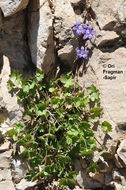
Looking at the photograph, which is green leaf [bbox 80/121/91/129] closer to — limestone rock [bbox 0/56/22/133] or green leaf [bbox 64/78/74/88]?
green leaf [bbox 64/78/74/88]

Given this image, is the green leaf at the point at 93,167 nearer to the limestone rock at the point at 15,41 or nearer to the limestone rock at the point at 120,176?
the limestone rock at the point at 120,176

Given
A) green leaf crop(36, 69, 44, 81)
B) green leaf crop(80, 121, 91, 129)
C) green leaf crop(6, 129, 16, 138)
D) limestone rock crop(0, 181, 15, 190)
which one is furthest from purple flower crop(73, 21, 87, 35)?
limestone rock crop(0, 181, 15, 190)

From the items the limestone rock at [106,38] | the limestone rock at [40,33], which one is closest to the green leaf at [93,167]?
the limestone rock at [40,33]

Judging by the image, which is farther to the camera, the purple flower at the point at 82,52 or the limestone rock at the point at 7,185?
the purple flower at the point at 82,52

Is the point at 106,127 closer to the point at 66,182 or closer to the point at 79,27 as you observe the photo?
the point at 66,182

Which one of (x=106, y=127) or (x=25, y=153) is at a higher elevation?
(x=106, y=127)

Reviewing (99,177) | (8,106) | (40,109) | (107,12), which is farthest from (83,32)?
(99,177)

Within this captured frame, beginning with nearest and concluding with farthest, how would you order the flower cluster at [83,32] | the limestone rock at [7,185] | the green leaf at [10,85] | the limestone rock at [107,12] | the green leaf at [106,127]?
the limestone rock at [7,185] → the green leaf at [106,127] → the green leaf at [10,85] → the flower cluster at [83,32] → the limestone rock at [107,12]

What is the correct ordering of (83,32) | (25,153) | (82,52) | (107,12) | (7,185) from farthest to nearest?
(107,12), (82,52), (83,32), (25,153), (7,185)
